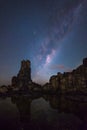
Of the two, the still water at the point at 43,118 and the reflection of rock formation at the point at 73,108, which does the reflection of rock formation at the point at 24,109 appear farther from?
the reflection of rock formation at the point at 73,108

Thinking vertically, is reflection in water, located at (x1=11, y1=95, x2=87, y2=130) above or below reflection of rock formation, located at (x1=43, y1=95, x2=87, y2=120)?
below

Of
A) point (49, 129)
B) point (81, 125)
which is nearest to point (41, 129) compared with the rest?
point (49, 129)

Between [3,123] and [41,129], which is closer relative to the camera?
[41,129]

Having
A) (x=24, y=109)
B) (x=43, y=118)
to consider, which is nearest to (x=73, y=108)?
(x=24, y=109)

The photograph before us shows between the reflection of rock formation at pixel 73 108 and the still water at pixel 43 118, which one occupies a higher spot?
the reflection of rock formation at pixel 73 108

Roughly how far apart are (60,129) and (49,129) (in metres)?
2.73

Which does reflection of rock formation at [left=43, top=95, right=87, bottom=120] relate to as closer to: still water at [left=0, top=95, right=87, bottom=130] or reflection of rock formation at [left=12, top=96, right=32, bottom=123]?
still water at [left=0, top=95, right=87, bottom=130]

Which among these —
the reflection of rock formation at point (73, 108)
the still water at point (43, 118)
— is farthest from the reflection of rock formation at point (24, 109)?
the reflection of rock formation at point (73, 108)

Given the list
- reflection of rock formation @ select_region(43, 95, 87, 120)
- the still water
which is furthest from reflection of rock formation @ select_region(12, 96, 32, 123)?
reflection of rock formation @ select_region(43, 95, 87, 120)

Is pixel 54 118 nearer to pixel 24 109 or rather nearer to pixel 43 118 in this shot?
pixel 43 118

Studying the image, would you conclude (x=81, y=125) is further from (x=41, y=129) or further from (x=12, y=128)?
(x=12, y=128)

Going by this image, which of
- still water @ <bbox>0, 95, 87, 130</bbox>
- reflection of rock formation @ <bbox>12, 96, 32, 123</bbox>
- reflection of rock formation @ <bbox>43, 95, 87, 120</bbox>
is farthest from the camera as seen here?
reflection of rock formation @ <bbox>43, 95, 87, 120</bbox>

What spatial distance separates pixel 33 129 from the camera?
4322 centimetres

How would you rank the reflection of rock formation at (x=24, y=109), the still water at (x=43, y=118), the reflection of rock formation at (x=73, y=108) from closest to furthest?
the still water at (x=43, y=118), the reflection of rock formation at (x=24, y=109), the reflection of rock formation at (x=73, y=108)
